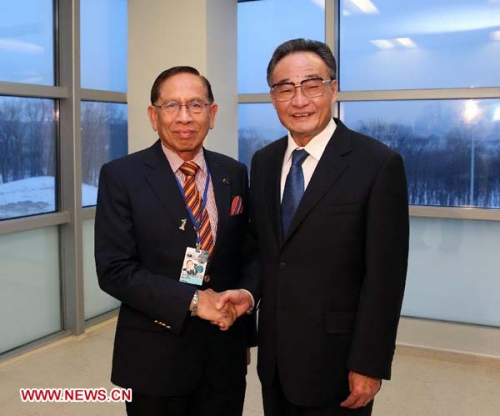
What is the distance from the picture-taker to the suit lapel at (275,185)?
1.70 meters

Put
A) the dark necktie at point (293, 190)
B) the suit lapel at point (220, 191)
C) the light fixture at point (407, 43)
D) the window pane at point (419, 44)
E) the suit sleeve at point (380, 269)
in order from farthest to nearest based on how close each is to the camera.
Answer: the light fixture at point (407, 43) < the window pane at point (419, 44) < the suit lapel at point (220, 191) < the dark necktie at point (293, 190) < the suit sleeve at point (380, 269)

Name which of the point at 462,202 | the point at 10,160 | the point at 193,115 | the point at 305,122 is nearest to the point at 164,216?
the point at 193,115

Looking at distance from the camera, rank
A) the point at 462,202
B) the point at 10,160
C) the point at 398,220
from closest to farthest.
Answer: the point at 398,220, the point at 10,160, the point at 462,202

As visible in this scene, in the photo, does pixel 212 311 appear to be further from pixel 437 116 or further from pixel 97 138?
pixel 97 138

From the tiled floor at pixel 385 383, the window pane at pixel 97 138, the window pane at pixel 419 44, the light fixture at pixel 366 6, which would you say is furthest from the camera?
the window pane at pixel 97 138

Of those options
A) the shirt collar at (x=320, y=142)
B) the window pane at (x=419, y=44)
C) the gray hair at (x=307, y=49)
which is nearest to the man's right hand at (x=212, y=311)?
the shirt collar at (x=320, y=142)

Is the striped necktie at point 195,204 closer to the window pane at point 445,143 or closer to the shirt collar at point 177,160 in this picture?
the shirt collar at point 177,160

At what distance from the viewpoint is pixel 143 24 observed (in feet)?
15.2

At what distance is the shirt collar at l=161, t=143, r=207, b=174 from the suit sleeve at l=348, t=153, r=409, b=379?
0.57 m

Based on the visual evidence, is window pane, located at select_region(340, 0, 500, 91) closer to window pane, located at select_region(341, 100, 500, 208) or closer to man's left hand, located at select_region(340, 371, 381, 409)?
window pane, located at select_region(341, 100, 500, 208)

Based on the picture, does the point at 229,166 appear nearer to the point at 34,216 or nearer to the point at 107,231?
the point at 107,231

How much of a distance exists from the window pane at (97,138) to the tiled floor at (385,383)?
124 cm

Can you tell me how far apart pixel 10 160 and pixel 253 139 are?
205 cm

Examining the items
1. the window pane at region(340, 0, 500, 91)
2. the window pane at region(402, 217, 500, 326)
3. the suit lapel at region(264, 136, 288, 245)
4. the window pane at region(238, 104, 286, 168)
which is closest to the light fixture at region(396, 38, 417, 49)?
the window pane at region(340, 0, 500, 91)
